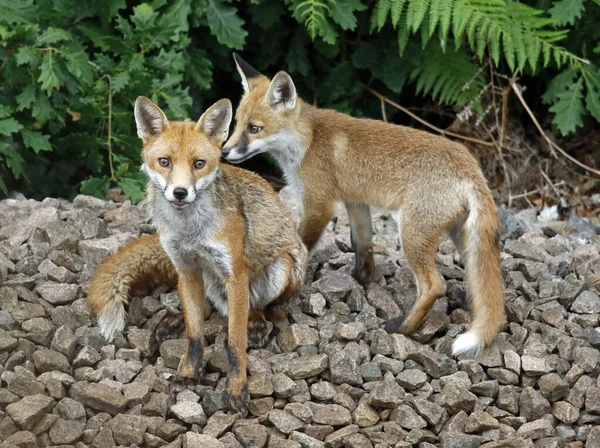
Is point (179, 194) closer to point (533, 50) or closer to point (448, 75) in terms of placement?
point (533, 50)

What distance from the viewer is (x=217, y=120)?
5273mm

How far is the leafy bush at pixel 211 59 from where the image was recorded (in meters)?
7.42

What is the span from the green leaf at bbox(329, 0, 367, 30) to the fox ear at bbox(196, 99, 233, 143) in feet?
9.97

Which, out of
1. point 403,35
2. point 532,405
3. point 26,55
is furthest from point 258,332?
point 403,35

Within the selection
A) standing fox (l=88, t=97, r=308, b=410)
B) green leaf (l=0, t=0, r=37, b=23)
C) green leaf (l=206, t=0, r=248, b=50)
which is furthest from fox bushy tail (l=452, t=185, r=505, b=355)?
green leaf (l=0, t=0, r=37, b=23)

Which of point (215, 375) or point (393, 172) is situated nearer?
point (215, 375)

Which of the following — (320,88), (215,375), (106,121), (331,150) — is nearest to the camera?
(215,375)

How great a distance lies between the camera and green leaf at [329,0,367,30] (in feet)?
26.4

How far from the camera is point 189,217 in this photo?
529cm

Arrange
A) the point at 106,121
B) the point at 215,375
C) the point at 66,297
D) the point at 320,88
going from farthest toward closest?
the point at 320,88 → the point at 106,121 → the point at 66,297 → the point at 215,375

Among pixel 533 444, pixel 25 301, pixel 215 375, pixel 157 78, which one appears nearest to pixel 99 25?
pixel 157 78

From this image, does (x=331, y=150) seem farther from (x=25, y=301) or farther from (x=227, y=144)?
(x=25, y=301)

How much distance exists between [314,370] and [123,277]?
4.42ft

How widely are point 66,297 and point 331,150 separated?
2.12 meters
